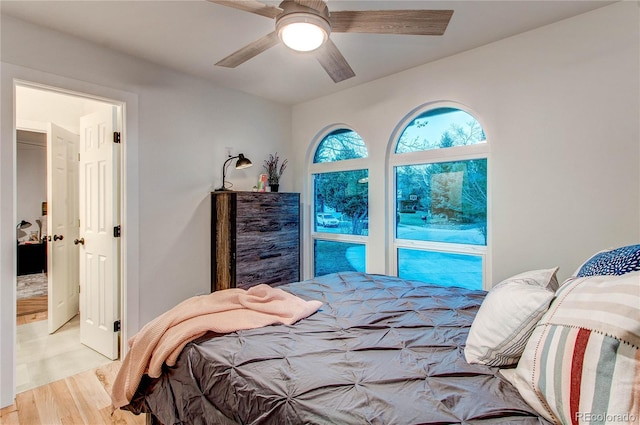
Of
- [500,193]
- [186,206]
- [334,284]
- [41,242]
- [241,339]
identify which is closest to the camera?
[241,339]

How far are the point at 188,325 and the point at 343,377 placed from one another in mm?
808

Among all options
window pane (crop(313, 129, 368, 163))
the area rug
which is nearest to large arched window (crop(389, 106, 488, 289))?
window pane (crop(313, 129, 368, 163))

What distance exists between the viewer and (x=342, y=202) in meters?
3.73

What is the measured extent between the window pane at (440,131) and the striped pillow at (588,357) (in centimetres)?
200

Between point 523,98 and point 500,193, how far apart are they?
730mm

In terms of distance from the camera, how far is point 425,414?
0.91 metres

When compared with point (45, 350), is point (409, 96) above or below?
above

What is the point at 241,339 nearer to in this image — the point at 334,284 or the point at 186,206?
the point at 334,284

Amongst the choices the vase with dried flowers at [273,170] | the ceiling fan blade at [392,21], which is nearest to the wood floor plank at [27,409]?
the vase with dried flowers at [273,170]

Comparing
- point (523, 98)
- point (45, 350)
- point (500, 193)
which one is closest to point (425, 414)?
point (500, 193)

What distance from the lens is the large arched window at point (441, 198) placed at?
8.89 ft

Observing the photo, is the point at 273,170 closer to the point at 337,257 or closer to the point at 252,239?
the point at 252,239

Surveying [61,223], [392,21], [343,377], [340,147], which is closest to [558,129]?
[392,21]

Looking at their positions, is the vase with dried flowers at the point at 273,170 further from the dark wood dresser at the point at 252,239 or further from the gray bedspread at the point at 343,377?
the gray bedspread at the point at 343,377
